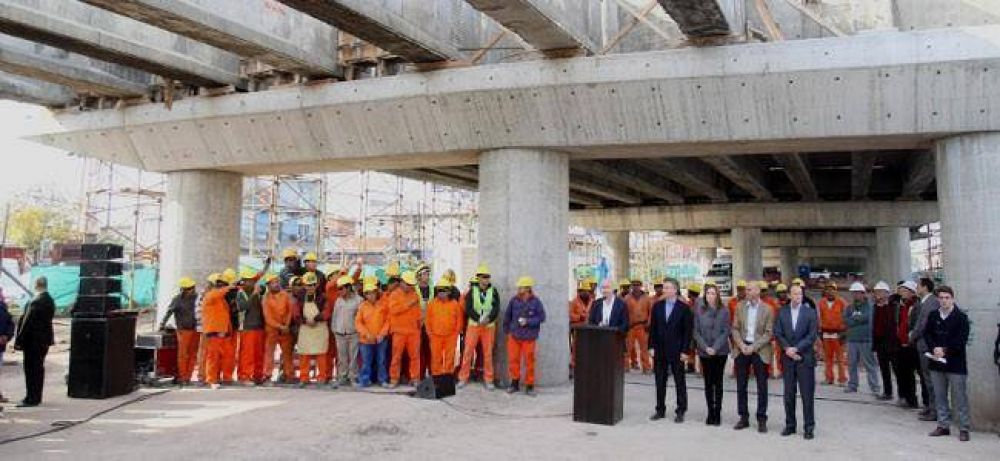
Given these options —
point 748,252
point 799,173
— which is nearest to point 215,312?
point 799,173

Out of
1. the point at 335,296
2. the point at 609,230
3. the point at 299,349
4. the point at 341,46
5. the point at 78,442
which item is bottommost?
the point at 78,442

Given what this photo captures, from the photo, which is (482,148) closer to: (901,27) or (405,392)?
(405,392)

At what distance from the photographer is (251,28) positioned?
8.59 metres

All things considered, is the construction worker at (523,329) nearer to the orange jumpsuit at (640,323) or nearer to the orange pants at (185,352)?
the orange jumpsuit at (640,323)

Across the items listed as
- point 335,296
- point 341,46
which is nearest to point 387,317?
point 335,296

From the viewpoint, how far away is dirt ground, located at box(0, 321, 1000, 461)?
21.8ft

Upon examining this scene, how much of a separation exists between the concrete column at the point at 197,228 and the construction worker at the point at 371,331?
13.6 feet

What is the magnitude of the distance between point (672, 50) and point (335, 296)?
6425 mm

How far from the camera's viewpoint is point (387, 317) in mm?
10039

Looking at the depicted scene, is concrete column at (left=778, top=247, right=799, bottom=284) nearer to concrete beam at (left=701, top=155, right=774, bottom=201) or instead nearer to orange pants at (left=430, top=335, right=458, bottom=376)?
concrete beam at (left=701, top=155, right=774, bottom=201)

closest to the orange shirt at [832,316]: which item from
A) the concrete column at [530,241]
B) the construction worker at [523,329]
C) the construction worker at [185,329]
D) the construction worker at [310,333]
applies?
the concrete column at [530,241]

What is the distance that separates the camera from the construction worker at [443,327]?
9805mm

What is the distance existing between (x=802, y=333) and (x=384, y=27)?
20.4ft

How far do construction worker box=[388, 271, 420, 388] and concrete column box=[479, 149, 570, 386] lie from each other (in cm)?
128
